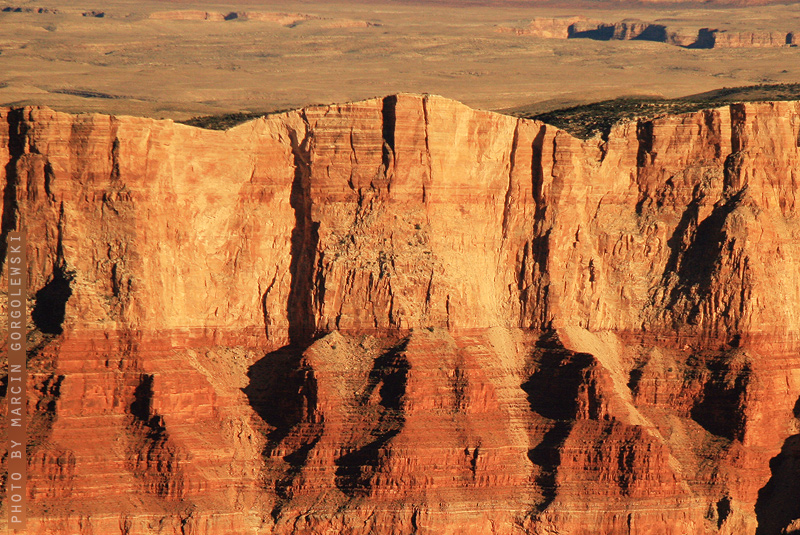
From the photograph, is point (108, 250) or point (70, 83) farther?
point (70, 83)

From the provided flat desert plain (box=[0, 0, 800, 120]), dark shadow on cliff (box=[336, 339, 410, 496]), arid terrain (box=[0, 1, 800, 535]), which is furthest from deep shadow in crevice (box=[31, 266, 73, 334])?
flat desert plain (box=[0, 0, 800, 120])

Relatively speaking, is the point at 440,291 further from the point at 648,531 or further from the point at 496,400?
the point at 648,531

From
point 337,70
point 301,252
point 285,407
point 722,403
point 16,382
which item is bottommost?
point 285,407

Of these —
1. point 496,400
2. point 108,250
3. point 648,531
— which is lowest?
point 648,531

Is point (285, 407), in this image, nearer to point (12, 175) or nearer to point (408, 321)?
point (408, 321)

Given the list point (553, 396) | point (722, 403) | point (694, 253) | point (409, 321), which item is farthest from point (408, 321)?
point (722, 403)

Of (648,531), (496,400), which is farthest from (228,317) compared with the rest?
(648,531)

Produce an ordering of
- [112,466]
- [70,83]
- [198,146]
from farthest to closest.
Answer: [70,83] < [198,146] < [112,466]

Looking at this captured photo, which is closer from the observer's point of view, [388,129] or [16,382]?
[16,382]
